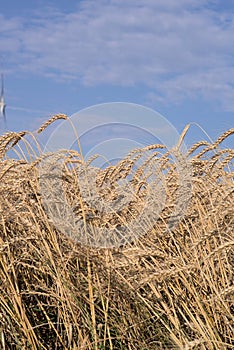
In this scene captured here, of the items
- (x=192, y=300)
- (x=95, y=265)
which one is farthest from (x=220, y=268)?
(x=95, y=265)

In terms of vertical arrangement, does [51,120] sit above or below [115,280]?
above

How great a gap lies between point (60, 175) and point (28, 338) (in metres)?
0.55

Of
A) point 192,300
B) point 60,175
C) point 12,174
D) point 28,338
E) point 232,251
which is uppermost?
point 12,174

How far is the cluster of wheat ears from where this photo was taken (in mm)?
1785

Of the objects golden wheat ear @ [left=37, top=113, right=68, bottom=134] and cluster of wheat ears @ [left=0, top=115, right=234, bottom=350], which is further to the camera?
golden wheat ear @ [left=37, top=113, right=68, bottom=134]

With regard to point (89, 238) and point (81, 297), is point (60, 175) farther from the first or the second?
point (81, 297)

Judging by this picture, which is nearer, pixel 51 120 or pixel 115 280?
pixel 115 280

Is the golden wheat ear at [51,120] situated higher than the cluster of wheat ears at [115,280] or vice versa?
the golden wheat ear at [51,120]

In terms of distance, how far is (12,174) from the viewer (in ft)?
8.19

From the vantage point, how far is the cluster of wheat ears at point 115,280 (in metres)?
1.79

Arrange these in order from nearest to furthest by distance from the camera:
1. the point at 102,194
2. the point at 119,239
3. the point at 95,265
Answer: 1. the point at 95,265
2. the point at 119,239
3. the point at 102,194

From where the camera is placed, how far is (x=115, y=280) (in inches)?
73.0

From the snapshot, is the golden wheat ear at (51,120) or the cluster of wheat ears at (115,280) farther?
the golden wheat ear at (51,120)

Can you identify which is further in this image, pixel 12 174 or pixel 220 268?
pixel 12 174
